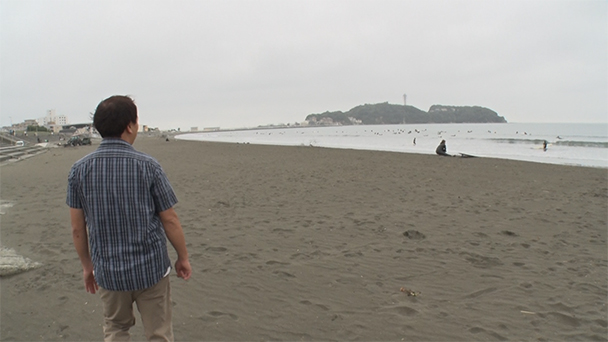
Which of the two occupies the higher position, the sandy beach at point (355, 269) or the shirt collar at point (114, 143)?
the shirt collar at point (114, 143)

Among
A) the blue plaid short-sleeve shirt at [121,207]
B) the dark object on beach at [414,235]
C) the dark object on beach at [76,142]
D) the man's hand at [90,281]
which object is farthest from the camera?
the dark object on beach at [76,142]

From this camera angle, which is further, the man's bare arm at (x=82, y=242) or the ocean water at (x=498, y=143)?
the ocean water at (x=498, y=143)

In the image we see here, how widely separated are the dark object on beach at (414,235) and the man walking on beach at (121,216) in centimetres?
457

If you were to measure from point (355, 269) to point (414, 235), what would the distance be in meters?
1.86

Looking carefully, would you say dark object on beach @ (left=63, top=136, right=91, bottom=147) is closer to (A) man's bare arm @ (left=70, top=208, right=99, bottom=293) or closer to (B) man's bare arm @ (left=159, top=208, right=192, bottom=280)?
(A) man's bare arm @ (left=70, top=208, right=99, bottom=293)

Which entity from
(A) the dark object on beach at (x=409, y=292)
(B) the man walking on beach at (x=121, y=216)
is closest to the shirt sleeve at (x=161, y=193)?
(B) the man walking on beach at (x=121, y=216)

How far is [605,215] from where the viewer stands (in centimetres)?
744

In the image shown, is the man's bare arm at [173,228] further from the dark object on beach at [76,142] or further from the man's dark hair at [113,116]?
the dark object on beach at [76,142]

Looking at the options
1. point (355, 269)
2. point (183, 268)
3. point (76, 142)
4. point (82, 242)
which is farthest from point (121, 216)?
point (76, 142)

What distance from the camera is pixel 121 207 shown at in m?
1.97

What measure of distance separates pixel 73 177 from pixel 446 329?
326 centimetres

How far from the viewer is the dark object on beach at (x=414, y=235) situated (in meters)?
5.89

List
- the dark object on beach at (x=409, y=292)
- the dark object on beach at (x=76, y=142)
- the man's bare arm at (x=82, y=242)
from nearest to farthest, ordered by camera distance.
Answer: the man's bare arm at (x=82, y=242), the dark object on beach at (x=409, y=292), the dark object on beach at (x=76, y=142)

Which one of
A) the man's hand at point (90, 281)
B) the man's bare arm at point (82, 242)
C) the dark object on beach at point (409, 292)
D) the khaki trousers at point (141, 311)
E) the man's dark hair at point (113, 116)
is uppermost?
the man's dark hair at point (113, 116)
